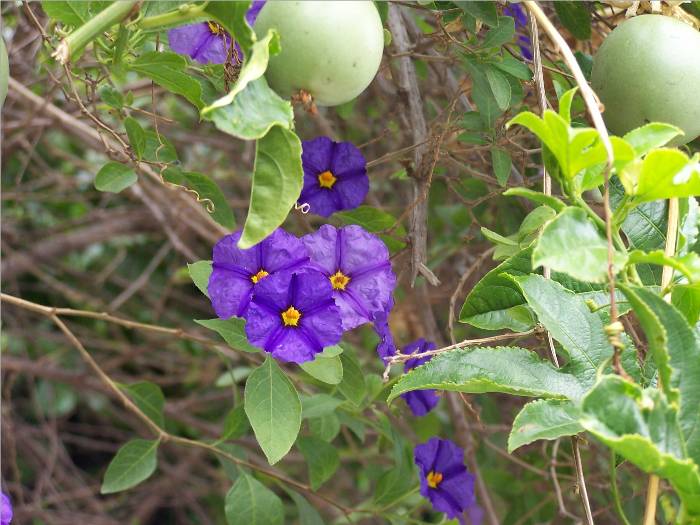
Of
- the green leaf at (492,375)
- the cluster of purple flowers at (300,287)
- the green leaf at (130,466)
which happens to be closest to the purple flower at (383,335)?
the cluster of purple flowers at (300,287)

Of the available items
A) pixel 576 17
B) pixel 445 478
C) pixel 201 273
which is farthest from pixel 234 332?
pixel 576 17

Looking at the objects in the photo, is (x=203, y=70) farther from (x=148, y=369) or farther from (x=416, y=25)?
(x=148, y=369)

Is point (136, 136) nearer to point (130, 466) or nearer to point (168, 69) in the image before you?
point (168, 69)

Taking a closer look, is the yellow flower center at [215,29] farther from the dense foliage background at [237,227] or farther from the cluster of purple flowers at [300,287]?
the cluster of purple flowers at [300,287]

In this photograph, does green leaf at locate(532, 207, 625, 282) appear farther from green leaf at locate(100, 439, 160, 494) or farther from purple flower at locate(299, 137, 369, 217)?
green leaf at locate(100, 439, 160, 494)

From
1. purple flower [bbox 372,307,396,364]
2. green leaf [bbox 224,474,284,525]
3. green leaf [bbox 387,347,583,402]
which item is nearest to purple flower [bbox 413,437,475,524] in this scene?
green leaf [bbox 224,474,284,525]

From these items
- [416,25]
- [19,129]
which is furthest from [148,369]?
[416,25]
